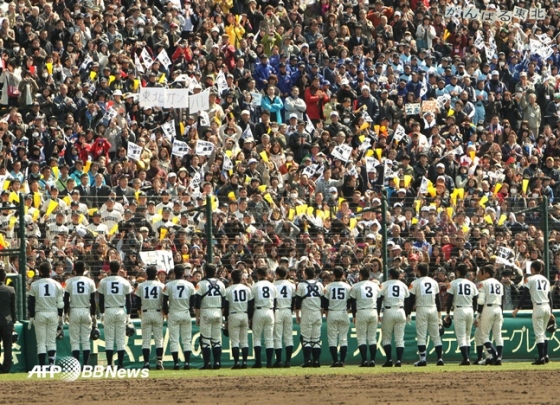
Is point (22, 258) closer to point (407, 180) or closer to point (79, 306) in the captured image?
point (79, 306)

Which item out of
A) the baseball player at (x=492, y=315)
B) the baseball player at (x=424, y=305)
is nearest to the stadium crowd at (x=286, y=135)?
the baseball player at (x=424, y=305)

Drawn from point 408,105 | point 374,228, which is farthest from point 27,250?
point 408,105

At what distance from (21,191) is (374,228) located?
6.71 meters

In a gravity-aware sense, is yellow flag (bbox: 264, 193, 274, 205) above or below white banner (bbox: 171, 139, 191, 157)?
below

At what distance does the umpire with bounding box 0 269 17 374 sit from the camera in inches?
887

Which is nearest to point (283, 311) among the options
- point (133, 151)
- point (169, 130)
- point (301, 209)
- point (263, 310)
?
point (263, 310)

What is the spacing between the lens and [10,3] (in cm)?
3103

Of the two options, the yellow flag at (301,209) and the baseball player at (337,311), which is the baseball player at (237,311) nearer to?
the baseball player at (337,311)

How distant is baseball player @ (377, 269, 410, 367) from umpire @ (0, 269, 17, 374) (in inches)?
245

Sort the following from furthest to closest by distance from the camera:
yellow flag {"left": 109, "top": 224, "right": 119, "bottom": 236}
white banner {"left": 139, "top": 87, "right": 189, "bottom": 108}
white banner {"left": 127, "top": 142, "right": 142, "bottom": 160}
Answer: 1. white banner {"left": 139, "top": 87, "right": 189, "bottom": 108}
2. white banner {"left": 127, "top": 142, "right": 142, "bottom": 160}
3. yellow flag {"left": 109, "top": 224, "right": 119, "bottom": 236}

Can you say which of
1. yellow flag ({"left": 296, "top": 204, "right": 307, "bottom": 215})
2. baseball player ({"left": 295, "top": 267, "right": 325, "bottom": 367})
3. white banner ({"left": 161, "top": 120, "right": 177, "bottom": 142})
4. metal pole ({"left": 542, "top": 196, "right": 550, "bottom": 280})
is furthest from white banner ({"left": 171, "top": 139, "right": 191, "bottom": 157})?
metal pole ({"left": 542, "top": 196, "right": 550, "bottom": 280})

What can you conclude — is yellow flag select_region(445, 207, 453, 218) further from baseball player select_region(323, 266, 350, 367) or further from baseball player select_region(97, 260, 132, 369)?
baseball player select_region(97, 260, 132, 369)

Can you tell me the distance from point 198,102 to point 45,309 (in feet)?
28.4

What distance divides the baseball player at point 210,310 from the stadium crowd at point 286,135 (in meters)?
0.83
